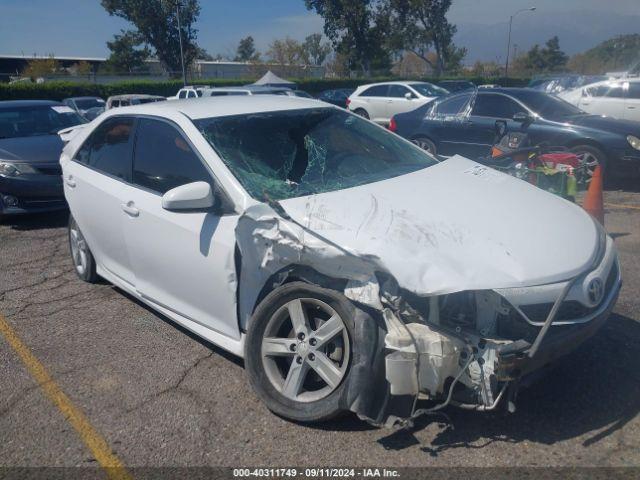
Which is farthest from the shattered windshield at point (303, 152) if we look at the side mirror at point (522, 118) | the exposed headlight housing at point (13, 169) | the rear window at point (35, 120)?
the rear window at point (35, 120)

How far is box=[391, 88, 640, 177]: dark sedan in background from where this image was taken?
8.69 meters

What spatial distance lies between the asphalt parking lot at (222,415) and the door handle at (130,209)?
92 cm

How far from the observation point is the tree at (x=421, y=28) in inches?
1911

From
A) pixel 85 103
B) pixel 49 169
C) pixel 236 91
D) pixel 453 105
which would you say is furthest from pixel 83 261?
pixel 85 103

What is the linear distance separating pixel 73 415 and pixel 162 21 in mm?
58668

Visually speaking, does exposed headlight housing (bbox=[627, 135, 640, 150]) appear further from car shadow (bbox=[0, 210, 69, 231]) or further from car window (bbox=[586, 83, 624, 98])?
car shadow (bbox=[0, 210, 69, 231])

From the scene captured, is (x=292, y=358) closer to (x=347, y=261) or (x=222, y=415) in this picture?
(x=222, y=415)

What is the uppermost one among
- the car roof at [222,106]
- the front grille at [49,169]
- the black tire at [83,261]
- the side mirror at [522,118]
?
the car roof at [222,106]

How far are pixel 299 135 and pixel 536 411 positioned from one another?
2301 mm

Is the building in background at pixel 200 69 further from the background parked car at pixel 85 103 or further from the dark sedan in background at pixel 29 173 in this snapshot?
the dark sedan in background at pixel 29 173

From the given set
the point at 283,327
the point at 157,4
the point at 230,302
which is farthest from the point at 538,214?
the point at 157,4

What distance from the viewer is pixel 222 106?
4285 millimetres

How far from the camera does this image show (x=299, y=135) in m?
4.16

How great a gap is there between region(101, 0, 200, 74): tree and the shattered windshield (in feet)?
177
